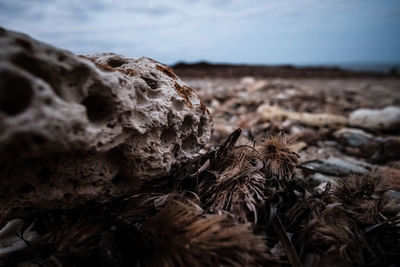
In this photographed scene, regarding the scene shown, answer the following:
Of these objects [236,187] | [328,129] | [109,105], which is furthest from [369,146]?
[109,105]

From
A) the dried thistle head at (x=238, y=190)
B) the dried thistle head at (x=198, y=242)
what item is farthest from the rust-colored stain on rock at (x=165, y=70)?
the dried thistle head at (x=198, y=242)

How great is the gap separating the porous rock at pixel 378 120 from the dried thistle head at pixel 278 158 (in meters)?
4.09

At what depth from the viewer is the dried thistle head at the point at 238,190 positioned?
1.44 m

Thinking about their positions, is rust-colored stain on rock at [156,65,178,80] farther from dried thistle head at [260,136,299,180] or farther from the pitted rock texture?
dried thistle head at [260,136,299,180]

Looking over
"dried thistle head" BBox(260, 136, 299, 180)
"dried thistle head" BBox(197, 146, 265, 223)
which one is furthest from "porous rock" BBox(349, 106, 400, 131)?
"dried thistle head" BBox(197, 146, 265, 223)

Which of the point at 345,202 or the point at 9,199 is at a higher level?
the point at 9,199

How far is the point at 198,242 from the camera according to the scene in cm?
114

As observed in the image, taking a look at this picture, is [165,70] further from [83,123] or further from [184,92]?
[83,123]

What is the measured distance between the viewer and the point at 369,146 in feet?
12.8

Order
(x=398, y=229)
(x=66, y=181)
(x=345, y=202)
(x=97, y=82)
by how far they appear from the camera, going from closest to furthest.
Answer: (x=97, y=82) → (x=66, y=181) → (x=398, y=229) → (x=345, y=202)

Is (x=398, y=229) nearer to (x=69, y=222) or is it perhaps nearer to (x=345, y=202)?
(x=345, y=202)

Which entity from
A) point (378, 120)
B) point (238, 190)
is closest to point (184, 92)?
point (238, 190)

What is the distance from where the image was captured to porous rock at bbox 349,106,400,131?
15.7 ft

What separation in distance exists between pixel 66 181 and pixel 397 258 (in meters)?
1.82
